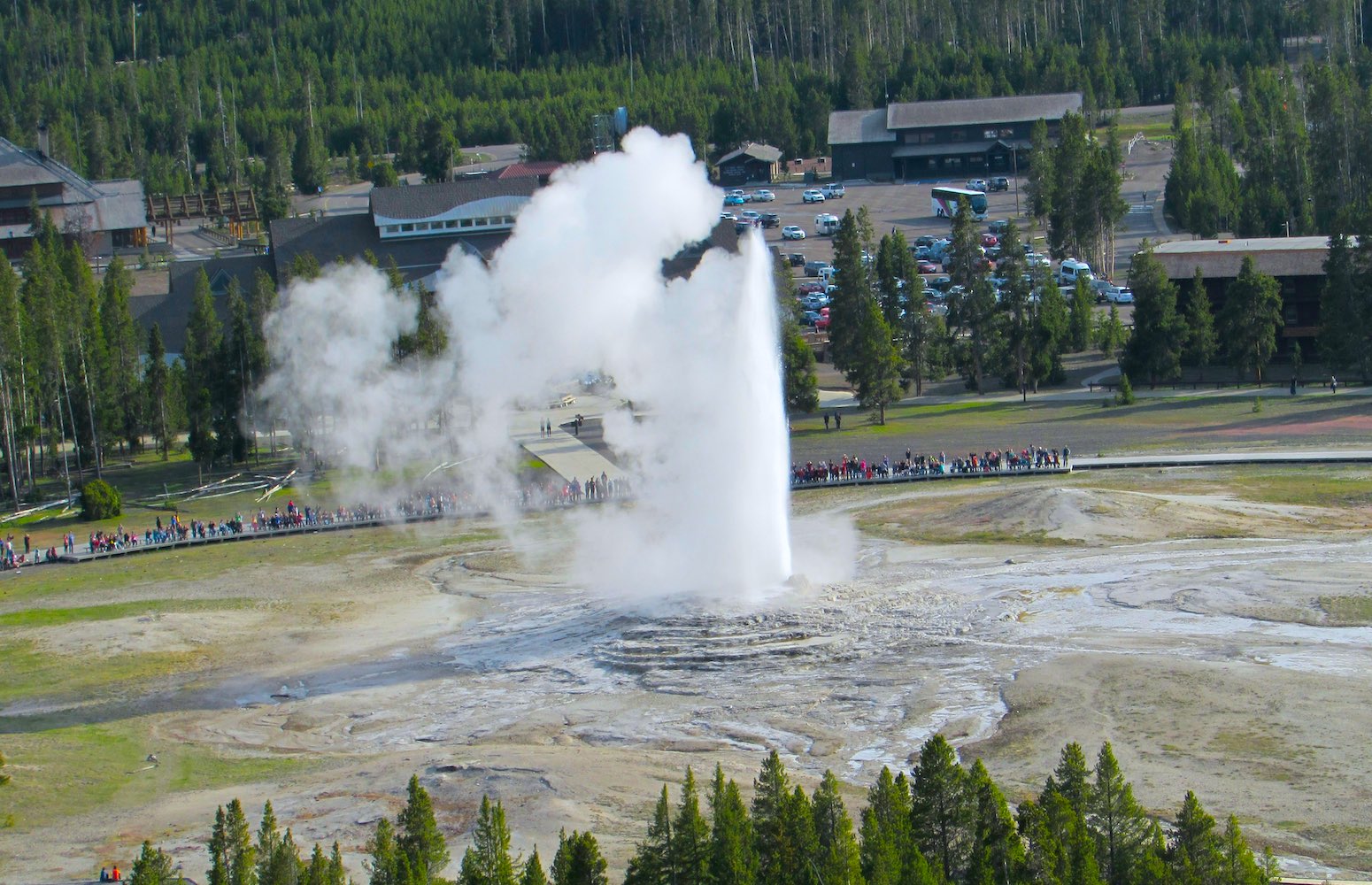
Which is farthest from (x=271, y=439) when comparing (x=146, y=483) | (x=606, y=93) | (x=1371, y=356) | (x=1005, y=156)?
(x=606, y=93)

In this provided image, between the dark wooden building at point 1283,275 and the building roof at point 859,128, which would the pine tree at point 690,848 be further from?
the building roof at point 859,128

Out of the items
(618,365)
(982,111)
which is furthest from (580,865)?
(982,111)

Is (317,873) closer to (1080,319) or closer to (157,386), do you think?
(157,386)

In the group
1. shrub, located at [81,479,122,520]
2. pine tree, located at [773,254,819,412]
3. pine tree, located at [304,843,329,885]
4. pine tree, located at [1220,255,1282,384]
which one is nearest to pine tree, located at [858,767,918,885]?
pine tree, located at [304,843,329,885]

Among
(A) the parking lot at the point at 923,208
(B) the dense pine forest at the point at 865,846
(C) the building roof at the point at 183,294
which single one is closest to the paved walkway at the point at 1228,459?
(B) the dense pine forest at the point at 865,846

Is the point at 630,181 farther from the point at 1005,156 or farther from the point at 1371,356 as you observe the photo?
the point at 1005,156

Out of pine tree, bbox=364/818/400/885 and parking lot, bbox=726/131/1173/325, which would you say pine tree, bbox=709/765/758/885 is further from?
parking lot, bbox=726/131/1173/325
